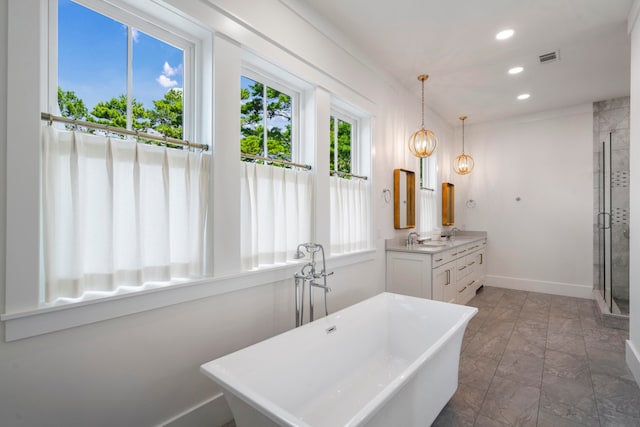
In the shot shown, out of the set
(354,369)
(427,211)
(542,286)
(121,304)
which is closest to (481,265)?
(542,286)

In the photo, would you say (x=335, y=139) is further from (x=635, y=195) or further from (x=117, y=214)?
(x=635, y=195)

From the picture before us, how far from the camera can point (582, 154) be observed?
4.65 meters

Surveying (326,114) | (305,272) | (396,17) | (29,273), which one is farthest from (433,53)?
(29,273)

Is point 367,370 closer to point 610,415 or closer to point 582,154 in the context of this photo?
point 610,415

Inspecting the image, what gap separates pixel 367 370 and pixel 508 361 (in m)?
1.44

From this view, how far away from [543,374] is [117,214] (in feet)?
10.6

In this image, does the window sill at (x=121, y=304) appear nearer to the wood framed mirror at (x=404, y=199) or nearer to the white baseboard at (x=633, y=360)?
the wood framed mirror at (x=404, y=199)

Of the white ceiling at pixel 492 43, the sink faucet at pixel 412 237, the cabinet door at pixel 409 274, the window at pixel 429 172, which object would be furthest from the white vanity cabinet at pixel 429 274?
the white ceiling at pixel 492 43

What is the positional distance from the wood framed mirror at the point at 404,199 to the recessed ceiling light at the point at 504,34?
1.58 meters

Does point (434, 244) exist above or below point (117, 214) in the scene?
below

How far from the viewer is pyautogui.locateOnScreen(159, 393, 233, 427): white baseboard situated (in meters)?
1.64

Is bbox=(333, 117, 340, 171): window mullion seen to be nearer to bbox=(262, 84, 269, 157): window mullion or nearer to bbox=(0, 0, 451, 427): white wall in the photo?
bbox=(0, 0, 451, 427): white wall

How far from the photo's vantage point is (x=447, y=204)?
5098 millimetres

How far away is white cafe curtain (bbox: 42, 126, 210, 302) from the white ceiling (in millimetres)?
1779
